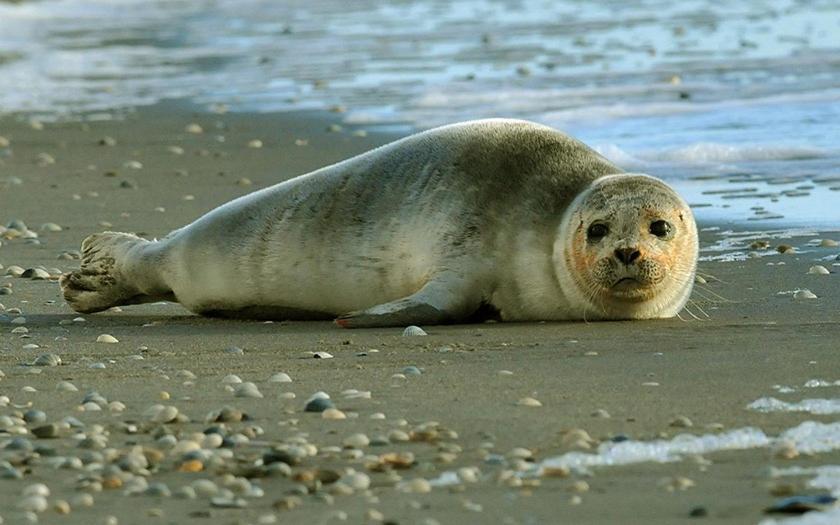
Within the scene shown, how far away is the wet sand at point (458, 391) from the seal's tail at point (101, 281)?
0.27 ft

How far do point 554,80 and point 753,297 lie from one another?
31.0 ft

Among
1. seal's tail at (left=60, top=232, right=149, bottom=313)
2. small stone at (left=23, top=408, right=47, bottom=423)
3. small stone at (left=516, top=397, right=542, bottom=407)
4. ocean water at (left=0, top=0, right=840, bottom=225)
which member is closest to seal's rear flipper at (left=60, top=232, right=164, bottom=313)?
seal's tail at (left=60, top=232, right=149, bottom=313)

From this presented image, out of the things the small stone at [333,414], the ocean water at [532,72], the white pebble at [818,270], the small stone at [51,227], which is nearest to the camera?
the small stone at [333,414]

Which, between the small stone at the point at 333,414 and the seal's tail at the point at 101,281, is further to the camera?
the seal's tail at the point at 101,281

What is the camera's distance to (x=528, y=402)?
210 inches

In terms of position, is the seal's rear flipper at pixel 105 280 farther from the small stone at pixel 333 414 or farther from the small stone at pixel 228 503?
the small stone at pixel 228 503

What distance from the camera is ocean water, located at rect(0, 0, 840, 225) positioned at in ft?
38.0

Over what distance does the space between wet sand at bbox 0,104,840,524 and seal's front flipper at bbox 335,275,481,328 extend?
0.06 metres

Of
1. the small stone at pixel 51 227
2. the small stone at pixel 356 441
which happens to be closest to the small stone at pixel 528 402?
the small stone at pixel 356 441

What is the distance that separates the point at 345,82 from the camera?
17.3 meters

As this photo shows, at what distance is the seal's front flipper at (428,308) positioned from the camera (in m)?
6.91

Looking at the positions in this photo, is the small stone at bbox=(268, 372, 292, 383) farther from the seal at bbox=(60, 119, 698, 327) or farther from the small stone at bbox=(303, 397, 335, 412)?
the seal at bbox=(60, 119, 698, 327)

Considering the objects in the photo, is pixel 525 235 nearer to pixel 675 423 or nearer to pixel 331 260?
pixel 331 260

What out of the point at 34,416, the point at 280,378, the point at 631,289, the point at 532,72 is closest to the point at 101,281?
the point at 280,378
